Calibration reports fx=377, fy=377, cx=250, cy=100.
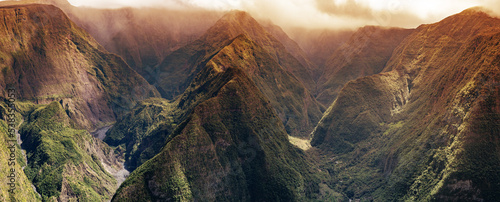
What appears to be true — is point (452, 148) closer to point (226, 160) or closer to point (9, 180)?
point (226, 160)

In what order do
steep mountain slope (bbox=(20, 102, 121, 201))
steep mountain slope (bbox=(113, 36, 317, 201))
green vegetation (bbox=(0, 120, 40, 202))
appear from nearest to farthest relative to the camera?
green vegetation (bbox=(0, 120, 40, 202)), steep mountain slope (bbox=(113, 36, 317, 201)), steep mountain slope (bbox=(20, 102, 121, 201))

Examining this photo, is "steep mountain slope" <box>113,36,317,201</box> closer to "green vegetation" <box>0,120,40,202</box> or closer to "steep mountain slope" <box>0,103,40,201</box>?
"green vegetation" <box>0,120,40,202</box>

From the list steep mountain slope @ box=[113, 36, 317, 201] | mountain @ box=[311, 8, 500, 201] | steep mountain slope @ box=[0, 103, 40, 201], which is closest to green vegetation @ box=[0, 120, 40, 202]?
steep mountain slope @ box=[0, 103, 40, 201]

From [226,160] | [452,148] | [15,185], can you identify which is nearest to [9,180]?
[15,185]

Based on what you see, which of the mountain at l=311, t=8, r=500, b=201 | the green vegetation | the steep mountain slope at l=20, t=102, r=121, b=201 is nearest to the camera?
the green vegetation

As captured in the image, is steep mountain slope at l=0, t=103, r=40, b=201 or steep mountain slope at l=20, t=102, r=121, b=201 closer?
steep mountain slope at l=0, t=103, r=40, b=201

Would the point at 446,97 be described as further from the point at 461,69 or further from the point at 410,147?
the point at 410,147

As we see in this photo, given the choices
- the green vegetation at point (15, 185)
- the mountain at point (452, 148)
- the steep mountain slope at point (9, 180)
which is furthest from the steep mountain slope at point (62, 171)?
the mountain at point (452, 148)

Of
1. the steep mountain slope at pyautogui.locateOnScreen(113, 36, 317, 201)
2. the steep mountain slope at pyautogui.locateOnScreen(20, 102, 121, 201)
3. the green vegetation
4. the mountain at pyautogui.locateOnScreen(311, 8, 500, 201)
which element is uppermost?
the mountain at pyautogui.locateOnScreen(311, 8, 500, 201)

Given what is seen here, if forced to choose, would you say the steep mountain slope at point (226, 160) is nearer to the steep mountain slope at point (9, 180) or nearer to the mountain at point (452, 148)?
the steep mountain slope at point (9, 180)
